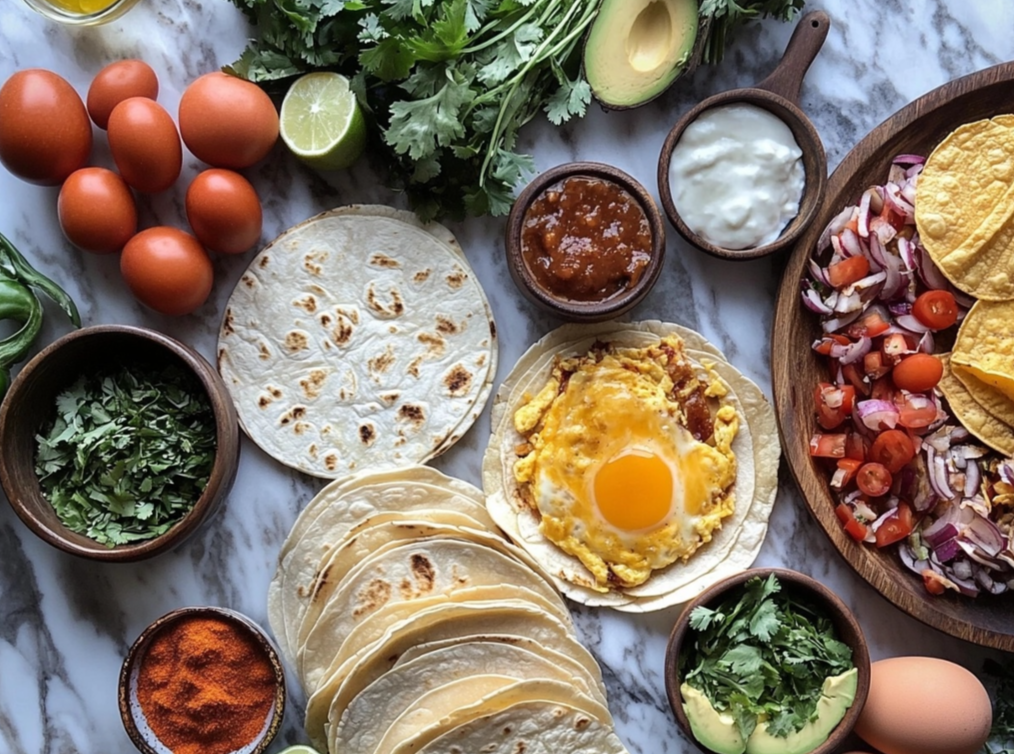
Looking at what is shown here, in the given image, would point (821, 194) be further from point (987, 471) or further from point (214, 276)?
point (214, 276)

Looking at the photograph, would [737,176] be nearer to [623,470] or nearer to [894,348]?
[894,348]

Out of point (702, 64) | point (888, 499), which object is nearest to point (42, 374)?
point (702, 64)

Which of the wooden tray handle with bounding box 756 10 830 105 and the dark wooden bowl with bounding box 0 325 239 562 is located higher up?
the wooden tray handle with bounding box 756 10 830 105

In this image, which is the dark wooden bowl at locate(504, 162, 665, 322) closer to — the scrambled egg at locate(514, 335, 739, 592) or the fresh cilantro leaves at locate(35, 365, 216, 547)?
the scrambled egg at locate(514, 335, 739, 592)

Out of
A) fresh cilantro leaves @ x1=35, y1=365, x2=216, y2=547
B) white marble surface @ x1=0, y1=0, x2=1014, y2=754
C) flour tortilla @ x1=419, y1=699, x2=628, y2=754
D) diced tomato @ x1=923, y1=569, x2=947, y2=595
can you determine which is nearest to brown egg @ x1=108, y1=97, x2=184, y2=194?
white marble surface @ x1=0, y1=0, x2=1014, y2=754

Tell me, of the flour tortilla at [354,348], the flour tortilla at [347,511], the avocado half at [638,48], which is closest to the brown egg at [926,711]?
the flour tortilla at [347,511]

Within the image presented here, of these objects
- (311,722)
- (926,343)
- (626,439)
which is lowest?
(311,722)

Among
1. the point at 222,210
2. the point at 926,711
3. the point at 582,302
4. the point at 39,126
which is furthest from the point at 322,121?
the point at 926,711
